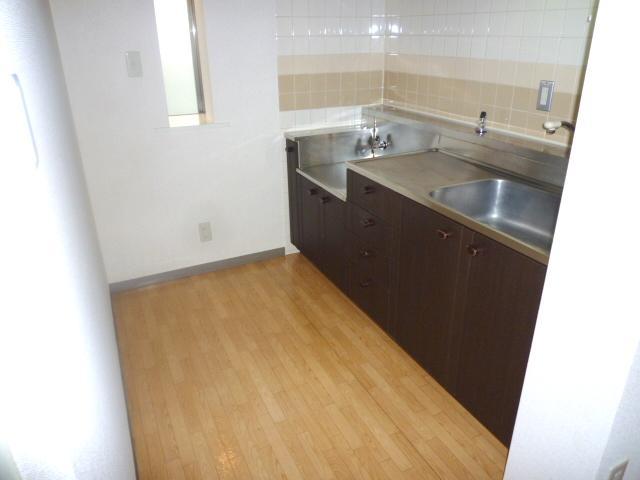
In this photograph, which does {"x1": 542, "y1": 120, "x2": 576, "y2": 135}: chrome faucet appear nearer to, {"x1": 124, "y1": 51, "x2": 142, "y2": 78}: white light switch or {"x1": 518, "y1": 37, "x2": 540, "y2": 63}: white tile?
{"x1": 518, "y1": 37, "x2": 540, "y2": 63}: white tile

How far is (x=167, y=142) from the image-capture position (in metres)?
2.85

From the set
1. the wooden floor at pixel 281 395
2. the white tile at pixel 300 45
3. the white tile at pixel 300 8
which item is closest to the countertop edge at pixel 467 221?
the wooden floor at pixel 281 395

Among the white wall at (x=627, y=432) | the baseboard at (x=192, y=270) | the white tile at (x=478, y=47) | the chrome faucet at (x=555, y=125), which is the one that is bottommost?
the baseboard at (x=192, y=270)

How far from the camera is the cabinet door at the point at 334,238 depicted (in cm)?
273

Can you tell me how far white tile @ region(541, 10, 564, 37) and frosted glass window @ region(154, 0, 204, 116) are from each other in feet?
6.31

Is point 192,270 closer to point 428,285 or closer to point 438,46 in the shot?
point 428,285

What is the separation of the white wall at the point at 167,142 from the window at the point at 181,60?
0.54 ft

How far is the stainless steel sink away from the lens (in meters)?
2.08

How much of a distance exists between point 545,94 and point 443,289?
99 cm

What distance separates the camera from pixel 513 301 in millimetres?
1631

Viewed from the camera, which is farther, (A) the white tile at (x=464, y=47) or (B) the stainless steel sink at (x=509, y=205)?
(A) the white tile at (x=464, y=47)

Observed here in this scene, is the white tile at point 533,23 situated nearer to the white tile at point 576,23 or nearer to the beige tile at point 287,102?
the white tile at point 576,23

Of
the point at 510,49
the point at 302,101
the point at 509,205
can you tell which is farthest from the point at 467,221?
the point at 302,101

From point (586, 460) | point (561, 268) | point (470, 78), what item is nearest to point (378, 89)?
point (470, 78)
